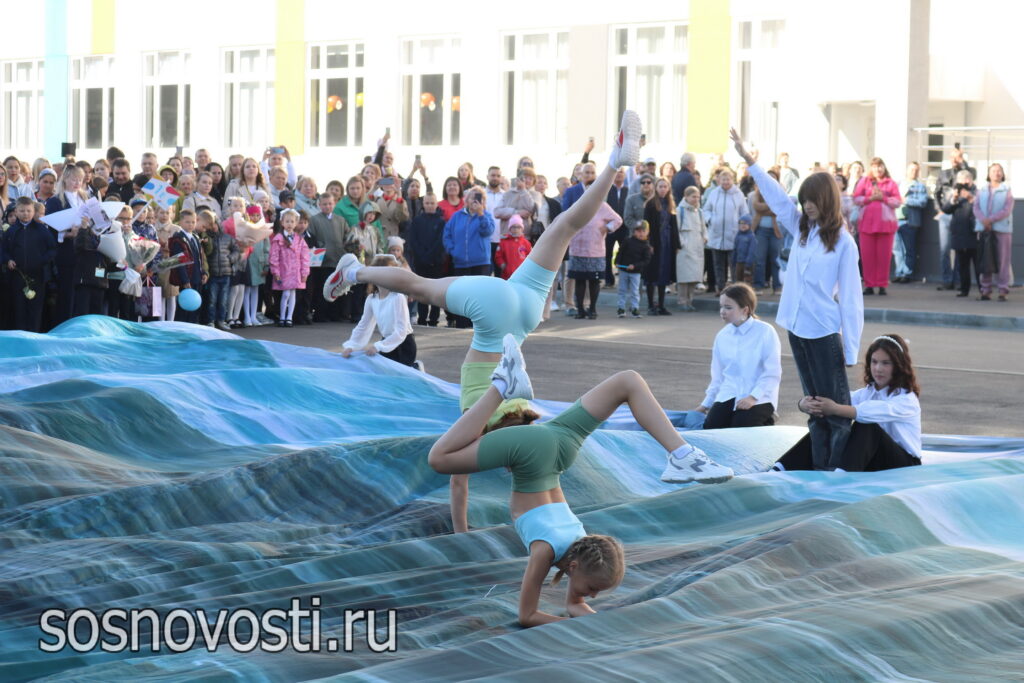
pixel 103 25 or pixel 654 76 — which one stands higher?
pixel 103 25

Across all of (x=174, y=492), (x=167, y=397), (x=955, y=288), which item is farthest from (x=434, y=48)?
(x=174, y=492)

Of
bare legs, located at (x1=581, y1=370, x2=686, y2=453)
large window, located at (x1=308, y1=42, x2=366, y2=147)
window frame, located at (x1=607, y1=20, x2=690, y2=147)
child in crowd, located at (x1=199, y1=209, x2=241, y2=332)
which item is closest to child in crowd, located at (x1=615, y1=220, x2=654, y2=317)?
child in crowd, located at (x1=199, y1=209, x2=241, y2=332)

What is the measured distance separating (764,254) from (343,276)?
14770 millimetres

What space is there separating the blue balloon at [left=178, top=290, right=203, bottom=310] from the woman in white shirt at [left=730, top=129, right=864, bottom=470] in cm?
905

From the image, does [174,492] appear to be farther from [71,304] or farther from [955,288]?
[955,288]

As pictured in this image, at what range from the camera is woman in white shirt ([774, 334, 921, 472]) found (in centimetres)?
798

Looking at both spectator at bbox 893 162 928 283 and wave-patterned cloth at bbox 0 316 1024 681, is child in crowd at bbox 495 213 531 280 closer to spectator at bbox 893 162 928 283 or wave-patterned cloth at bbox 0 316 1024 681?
spectator at bbox 893 162 928 283

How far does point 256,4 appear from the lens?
33.2m

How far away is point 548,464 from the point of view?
5352mm

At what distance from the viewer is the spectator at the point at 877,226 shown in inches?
864

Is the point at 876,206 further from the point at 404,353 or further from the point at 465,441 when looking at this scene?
the point at 465,441

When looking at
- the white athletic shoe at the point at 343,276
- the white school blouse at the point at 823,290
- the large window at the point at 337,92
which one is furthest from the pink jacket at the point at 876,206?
the white athletic shoe at the point at 343,276

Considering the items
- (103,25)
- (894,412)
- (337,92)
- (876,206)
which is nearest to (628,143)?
(894,412)

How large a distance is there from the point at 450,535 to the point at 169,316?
1037cm
